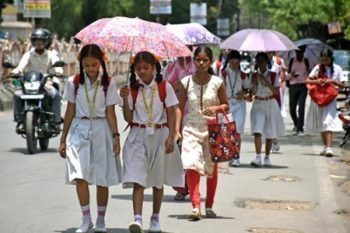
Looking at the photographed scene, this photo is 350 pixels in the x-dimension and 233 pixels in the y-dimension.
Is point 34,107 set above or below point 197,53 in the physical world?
below

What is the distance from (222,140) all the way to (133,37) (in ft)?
5.26

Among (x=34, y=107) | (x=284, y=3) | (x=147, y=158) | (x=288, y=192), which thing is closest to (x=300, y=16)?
(x=284, y=3)

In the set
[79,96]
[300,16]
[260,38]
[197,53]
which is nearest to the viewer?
[79,96]

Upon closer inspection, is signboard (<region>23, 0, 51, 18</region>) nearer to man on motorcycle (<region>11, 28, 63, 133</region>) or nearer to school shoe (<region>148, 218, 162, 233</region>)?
man on motorcycle (<region>11, 28, 63, 133</region>)

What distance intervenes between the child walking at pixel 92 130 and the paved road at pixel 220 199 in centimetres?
59

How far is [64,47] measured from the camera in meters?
41.3

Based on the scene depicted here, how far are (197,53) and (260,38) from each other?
205 inches

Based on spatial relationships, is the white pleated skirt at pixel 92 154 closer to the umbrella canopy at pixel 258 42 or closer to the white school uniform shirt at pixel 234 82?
the white school uniform shirt at pixel 234 82

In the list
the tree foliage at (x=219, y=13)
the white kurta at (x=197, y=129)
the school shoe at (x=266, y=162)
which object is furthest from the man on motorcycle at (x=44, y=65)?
the tree foliage at (x=219, y=13)

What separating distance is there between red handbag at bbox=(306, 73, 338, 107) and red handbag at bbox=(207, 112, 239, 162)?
6621 millimetres

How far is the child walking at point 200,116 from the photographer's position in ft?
34.0

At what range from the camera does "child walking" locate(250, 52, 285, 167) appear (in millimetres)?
15281

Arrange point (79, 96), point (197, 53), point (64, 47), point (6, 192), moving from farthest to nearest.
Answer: point (64, 47) → point (6, 192) → point (197, 53) → point (79, 96)

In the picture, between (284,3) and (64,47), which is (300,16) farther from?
(64,47)
